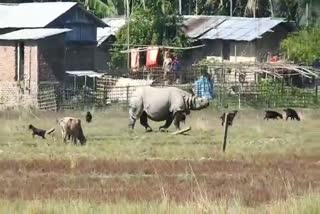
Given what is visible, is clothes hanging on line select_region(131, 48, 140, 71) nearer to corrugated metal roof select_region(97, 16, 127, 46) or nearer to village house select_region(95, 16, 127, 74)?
corrugated metal roof select_region(97, 16, 127, 46)

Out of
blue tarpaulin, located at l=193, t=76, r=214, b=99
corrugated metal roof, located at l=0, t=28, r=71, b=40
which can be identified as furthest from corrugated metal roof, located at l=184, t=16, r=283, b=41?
blue tarpaulin, located at l=193, t=76, r=214, b=99

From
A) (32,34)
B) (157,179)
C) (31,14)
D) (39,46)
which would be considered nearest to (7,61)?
(32,34)

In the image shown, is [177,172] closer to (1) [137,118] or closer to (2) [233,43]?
(1) [137,118]

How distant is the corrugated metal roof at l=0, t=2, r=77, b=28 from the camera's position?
44969mm

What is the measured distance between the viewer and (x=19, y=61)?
43188 mm

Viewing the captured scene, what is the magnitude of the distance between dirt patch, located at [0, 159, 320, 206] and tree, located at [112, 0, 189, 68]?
3021 centimetres

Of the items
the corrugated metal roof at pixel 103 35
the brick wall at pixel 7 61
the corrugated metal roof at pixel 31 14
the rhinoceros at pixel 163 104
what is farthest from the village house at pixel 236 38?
the rhinoceros at pixel 163 104

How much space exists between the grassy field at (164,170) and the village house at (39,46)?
10.9m

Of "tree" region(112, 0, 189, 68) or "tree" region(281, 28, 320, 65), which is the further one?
"tree" region(112, 0, 189, 68)

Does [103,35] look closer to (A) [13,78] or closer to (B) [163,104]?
(A) [13,78]

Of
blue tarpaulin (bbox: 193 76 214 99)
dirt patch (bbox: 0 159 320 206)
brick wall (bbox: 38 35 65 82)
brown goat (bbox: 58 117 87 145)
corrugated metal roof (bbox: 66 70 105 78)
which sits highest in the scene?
brick wall (bbox: 38 35 65 82)

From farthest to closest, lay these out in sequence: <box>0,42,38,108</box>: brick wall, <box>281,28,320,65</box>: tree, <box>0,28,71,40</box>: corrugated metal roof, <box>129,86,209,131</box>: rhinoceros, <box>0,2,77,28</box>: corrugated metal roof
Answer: <box>281,28,320,65</box>: tree → <box>0,2,77,28</box>: corrugated metal roof → <box>0,28,71,40</box>: corrugated metal roof → <box>0,42,38,108</box>: brick wall → <box>129,86,209,131</box>: rhinoceros

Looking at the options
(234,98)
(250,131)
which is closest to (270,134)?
(250,131)

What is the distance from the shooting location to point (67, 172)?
19031 millimetres
